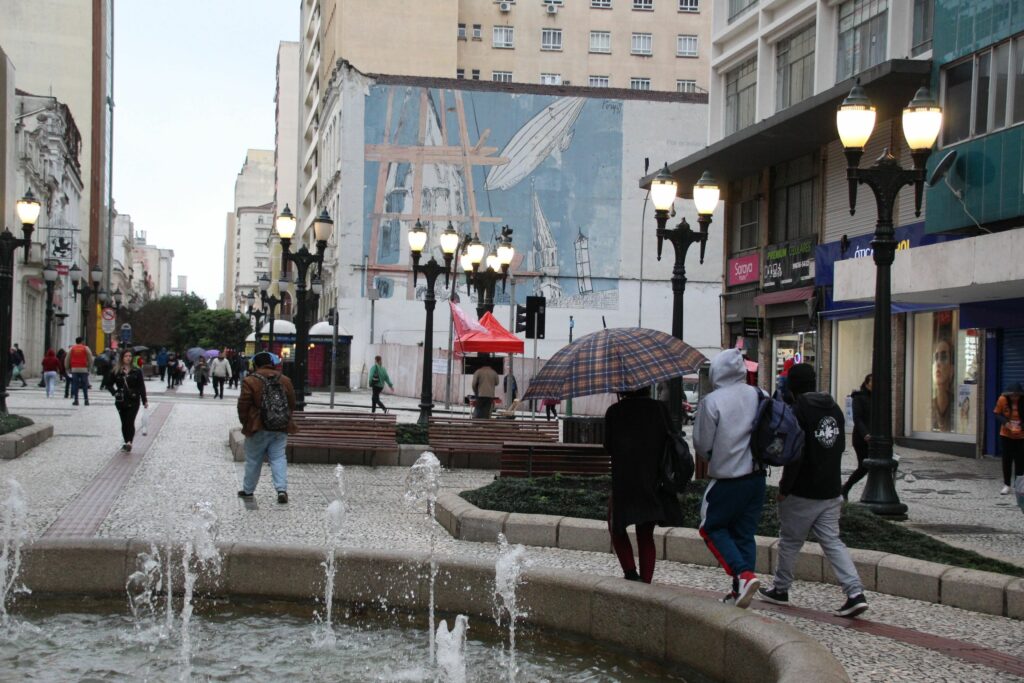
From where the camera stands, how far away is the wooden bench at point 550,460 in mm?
14117

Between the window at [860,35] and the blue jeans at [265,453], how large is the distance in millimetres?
18793

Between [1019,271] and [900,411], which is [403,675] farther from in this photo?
[900,411]

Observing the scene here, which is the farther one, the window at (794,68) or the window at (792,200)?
the window at (792,200)

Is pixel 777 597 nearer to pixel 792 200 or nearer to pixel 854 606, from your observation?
pixel 854 606

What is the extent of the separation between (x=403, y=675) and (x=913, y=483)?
12496mm

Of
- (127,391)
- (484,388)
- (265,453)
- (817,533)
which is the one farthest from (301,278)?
(817,533)

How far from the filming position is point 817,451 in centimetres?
777

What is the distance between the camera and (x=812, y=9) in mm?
29766

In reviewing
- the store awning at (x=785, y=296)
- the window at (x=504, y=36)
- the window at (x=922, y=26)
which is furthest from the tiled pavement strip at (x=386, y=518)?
the window at (x=504, y=36)

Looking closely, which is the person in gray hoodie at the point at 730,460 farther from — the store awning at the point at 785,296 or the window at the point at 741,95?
the window at the point at 741,95

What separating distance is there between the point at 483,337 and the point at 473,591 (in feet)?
57.4

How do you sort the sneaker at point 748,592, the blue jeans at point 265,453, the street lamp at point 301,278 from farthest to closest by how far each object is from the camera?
the street lamp at point 301,278 < the blue jeans at point 265,453 < the sneaker at point 748,592

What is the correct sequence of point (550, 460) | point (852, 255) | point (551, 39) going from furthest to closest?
point (551, 39) → point (852, 255) → point (550, 460)

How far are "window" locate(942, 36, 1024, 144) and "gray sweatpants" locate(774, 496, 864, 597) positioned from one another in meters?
15.5
